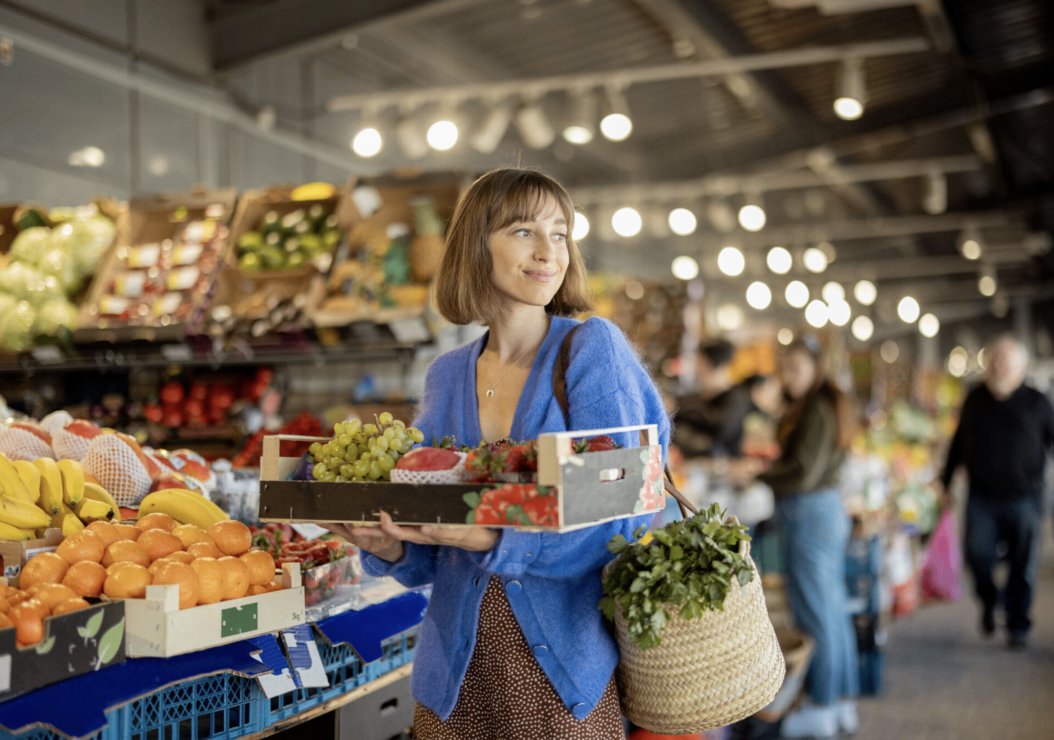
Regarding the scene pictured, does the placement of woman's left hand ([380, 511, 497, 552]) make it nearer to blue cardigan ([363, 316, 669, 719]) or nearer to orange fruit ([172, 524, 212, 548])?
blue cardigan ([363, 316, 669, 719])

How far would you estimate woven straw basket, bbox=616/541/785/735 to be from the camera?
195 cm

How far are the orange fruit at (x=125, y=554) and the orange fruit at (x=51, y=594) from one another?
0.16 m

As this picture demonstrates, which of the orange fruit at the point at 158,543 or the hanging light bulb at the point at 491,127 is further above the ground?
the hanging light bulb at the point at 491,127

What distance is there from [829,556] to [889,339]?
27.1 metres

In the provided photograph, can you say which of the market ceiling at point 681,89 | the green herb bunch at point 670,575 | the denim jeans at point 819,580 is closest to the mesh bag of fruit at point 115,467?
the green herb bunch at point 670,575

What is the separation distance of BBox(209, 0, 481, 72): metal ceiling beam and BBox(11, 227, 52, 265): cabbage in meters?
2.90

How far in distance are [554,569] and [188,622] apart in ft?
2.20

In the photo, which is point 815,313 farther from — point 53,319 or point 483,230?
point 483,230

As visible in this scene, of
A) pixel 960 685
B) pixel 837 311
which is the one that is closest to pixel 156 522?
pixel 960 685

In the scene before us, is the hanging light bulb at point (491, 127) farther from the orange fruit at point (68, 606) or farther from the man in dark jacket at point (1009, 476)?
the orange fruit at point (68, 606)

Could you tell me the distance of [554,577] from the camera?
77.3 inches

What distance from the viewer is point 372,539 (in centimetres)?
201

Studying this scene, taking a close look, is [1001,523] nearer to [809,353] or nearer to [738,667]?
[809,353]

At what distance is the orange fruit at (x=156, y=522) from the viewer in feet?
7.64
